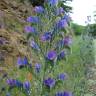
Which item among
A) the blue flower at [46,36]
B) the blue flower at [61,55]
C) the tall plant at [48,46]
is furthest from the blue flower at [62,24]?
the blue flower at [61,55]

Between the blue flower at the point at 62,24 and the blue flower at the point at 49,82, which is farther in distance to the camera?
the blue flower at the point at 62,24

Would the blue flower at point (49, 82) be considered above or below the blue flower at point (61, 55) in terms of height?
below

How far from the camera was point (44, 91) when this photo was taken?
14.2ft

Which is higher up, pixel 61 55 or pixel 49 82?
pixel 61 55

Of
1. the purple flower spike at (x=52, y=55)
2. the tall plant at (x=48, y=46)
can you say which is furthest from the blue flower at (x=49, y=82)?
the purple flower spike at (x=52, y=55)

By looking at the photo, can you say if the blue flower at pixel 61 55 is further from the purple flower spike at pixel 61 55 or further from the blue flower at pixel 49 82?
the blue flower at pixel 49 82

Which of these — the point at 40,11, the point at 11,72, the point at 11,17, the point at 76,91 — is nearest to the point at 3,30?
the point at 11,17

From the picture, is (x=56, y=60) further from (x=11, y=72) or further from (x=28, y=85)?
(x=11, y=72)

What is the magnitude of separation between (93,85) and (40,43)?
26.7 ft

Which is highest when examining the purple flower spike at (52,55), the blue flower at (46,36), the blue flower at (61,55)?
the blue flower at (46,36)

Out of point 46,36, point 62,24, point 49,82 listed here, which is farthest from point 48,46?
point 49,82

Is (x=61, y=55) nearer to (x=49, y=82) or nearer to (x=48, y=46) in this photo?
(x=48, y=46)

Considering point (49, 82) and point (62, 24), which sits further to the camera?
point (62, 24)

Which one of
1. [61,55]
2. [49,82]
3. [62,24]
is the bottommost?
[49,82]
